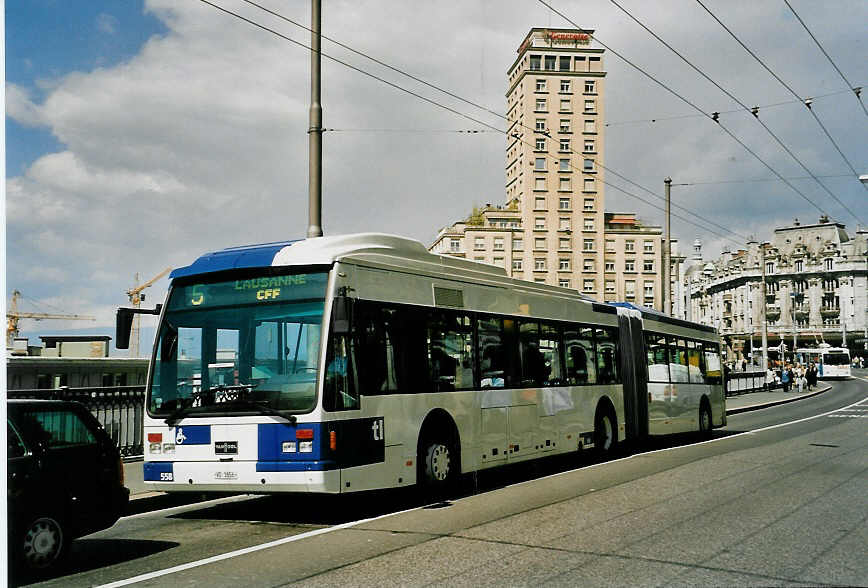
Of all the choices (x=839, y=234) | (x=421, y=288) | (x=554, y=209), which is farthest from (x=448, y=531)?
(x=839, y=234)

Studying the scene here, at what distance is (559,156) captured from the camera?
364ft

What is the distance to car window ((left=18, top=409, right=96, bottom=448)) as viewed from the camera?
24.9 feet

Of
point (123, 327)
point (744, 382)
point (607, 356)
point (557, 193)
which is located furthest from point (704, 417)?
point (557, 193)

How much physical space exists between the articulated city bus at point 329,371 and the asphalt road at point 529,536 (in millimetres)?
653

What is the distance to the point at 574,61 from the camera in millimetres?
110938

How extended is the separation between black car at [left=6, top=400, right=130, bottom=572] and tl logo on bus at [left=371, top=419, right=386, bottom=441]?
3046 millimetres

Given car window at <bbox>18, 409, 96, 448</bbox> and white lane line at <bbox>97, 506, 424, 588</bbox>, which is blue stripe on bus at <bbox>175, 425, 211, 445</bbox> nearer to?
white lane line at <bbox>97, 506, 424, 588</bbox>

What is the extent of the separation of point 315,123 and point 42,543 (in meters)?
9.60

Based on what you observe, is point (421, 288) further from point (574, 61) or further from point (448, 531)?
point (574, 61)

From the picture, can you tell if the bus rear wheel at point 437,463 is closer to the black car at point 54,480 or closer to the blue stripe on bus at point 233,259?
the blue stripe on bus at point 233,259

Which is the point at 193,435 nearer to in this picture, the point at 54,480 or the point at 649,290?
the point at 54,480

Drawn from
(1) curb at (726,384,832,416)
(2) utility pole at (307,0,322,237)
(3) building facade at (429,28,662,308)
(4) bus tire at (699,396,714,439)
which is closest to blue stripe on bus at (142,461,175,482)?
(2) utility pole at (307,0,322,237)

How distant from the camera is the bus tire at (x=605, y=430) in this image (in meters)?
17.5

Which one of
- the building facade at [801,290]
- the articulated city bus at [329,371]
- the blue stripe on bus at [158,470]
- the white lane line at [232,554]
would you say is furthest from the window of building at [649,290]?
the blue stripe on bus at [158,470]
